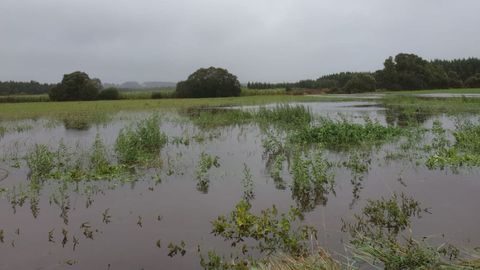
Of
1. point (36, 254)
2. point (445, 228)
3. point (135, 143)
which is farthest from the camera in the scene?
point (135, 143)

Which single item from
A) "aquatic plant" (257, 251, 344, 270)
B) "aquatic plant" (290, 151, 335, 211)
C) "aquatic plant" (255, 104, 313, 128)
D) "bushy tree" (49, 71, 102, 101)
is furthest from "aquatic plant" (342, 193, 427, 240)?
"bushy tree" (49, 71, 102, 101)

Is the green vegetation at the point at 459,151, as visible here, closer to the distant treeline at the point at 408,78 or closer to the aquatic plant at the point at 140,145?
the aquatic plant at the point at 140,145

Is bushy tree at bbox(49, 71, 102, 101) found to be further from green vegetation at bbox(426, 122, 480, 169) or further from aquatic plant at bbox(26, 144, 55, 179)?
green vegetation at bbox(426, 122, 480, 169)

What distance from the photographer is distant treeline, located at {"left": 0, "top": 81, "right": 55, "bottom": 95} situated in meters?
85.0

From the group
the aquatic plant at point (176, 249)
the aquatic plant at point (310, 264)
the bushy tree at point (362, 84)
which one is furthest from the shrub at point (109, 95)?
the aquatic plant at point (310, 264)

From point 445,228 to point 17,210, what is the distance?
7.59m

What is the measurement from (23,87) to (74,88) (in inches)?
1717

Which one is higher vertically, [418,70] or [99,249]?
[418,70]

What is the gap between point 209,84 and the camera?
201 feet

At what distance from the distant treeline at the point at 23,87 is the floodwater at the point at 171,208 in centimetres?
8235

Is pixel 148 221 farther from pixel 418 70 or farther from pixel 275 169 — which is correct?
pixel 418 70

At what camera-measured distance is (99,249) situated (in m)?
6.22

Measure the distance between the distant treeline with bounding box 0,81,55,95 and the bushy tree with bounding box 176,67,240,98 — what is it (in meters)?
37.1

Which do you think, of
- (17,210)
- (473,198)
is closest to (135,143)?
(17,210)
